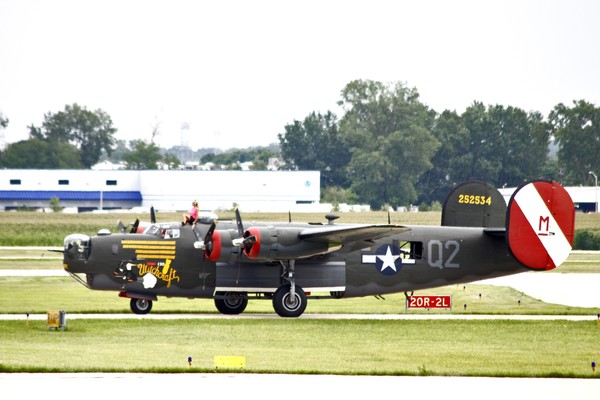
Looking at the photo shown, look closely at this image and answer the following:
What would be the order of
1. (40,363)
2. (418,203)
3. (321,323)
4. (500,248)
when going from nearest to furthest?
(40,363) < (321,323) < (500,248) < (418,203)

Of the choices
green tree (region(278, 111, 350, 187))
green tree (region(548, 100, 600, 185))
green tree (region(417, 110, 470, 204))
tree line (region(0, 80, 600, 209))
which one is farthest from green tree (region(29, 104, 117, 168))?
green tree (region(548, 100, 600, 185))

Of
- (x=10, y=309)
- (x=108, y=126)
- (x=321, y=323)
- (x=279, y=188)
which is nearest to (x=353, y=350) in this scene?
(x=321, y=323)

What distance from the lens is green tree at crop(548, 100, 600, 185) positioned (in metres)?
126

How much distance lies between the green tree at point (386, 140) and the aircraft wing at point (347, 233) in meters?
96.4

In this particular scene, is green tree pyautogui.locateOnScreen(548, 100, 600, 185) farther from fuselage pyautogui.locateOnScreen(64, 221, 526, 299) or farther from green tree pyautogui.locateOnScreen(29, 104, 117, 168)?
fuselage pyautogui.locateOnScreen(64, 221, 526, 299)

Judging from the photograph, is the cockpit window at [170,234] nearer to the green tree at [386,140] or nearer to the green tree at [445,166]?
the green tree at [386,140]

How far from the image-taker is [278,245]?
27.9 metres

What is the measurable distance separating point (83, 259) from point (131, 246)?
1.33 m

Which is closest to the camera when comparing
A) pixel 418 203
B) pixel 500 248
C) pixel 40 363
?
pixel 40 363

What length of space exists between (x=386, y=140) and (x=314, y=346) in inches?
4148

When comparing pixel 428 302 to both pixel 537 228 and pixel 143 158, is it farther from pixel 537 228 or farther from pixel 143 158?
pixel 143 158

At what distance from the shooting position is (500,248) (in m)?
30.2

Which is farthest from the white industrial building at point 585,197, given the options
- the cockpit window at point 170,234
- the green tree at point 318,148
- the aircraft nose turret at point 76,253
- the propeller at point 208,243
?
the aircraft nose turret at point 76,253

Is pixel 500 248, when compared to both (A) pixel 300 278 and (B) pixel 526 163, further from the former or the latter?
(B) pixel 526 163
